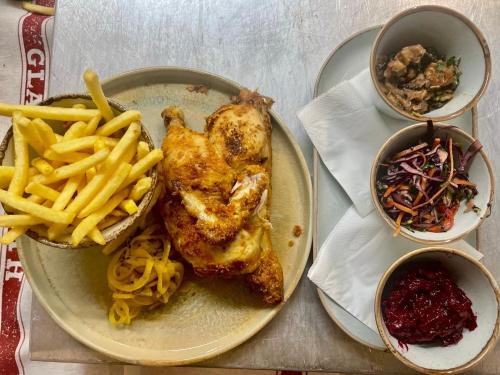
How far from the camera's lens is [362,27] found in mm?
1730

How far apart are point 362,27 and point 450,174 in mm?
676

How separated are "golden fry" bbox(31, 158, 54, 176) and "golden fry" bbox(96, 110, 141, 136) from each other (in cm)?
15

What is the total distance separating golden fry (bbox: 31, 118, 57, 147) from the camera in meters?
1.09

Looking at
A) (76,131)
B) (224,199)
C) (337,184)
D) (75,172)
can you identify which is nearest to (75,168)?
(75,172)

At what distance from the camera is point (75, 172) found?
1136 mm

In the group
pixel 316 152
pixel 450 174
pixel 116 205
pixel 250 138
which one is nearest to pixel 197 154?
pixel 250 138

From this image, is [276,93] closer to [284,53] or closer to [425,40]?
[284,53]

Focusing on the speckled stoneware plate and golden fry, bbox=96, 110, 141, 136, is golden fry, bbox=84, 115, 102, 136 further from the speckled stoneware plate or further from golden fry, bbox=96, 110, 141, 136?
the speckled stoneware plate

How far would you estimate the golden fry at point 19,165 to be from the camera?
1.13 meters

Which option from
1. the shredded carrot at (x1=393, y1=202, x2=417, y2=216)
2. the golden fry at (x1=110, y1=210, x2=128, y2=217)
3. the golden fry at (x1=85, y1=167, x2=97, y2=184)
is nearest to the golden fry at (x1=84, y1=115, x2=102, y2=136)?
the golden fry at (x1=85, y1=167, x2=97, y2=184)

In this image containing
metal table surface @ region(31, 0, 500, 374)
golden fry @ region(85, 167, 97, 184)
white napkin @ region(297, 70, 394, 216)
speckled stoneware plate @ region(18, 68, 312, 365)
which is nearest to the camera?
golden fry @ region(85, 167, 97, 184)

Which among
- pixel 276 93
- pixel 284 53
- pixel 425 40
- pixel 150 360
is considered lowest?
pixel 150 360

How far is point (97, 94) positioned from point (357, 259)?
0.89 meters

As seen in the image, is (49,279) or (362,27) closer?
(49,279)
